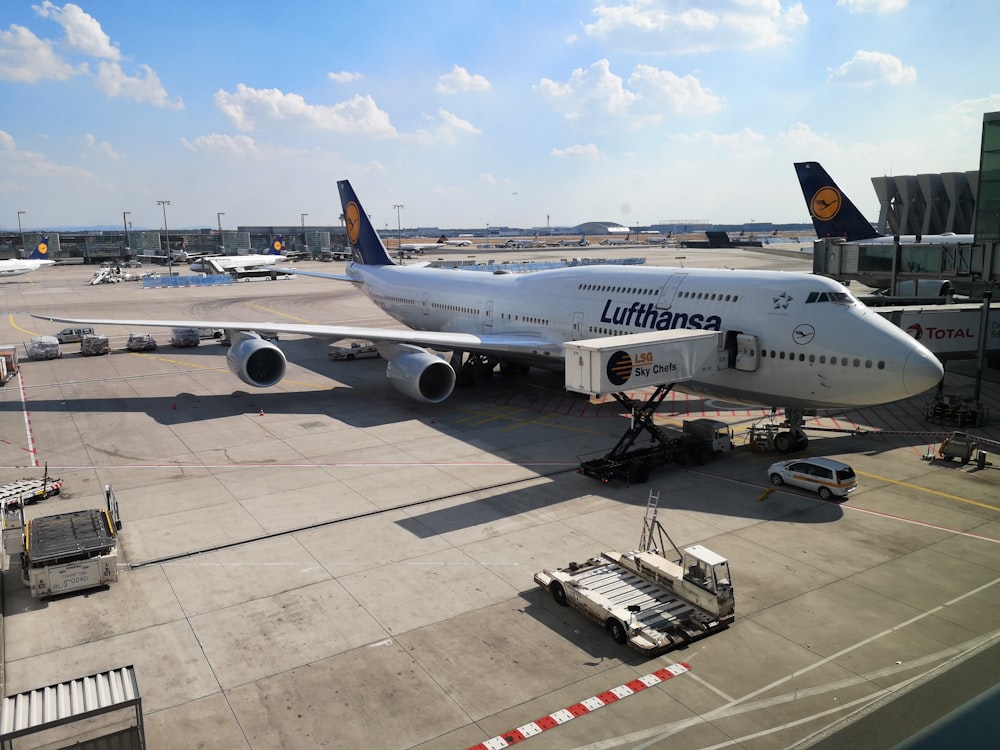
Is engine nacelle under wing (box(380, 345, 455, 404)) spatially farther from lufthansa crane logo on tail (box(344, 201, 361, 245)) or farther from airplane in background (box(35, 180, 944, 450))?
lufthansa crane logo on tail (box(344, 201, 361, 245))

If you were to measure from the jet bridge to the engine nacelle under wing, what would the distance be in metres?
8.43

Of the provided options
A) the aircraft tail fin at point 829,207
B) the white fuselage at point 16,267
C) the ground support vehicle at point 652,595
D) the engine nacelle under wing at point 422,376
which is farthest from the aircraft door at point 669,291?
the white fuselage at point 16,267

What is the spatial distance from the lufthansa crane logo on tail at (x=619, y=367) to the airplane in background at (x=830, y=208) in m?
34.4

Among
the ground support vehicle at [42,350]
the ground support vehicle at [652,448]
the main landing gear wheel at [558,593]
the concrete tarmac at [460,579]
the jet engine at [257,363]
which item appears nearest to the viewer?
the concrete tarmac at [460,579]

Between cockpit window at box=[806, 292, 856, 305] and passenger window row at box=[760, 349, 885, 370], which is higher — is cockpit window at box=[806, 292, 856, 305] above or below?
above

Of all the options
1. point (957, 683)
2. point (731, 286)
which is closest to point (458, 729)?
point (957, 683)

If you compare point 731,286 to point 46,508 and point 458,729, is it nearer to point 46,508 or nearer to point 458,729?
point 458,729

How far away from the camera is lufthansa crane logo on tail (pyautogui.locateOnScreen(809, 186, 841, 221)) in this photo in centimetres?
4688

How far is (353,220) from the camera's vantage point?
4544cm

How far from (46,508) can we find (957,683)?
20.4 m

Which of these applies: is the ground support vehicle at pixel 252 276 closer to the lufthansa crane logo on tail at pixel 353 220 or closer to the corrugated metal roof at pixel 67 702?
the lufthansa crane logo on tail at pixel 353 220

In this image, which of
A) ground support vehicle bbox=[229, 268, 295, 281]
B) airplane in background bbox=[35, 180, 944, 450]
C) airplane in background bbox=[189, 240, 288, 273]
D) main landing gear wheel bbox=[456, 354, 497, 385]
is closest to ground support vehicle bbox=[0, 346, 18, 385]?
airplane in background bbox=[35, 180, 944, 450]

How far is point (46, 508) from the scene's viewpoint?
60.9ft

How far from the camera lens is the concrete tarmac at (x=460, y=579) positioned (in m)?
10.7
